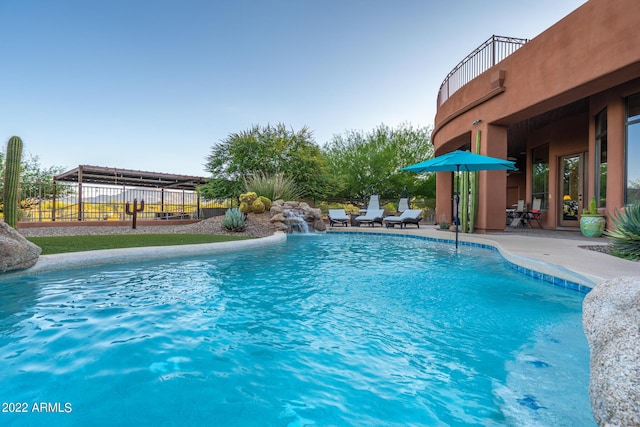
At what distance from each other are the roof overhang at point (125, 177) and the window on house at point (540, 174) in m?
16.5

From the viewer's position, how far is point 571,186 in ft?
35.3

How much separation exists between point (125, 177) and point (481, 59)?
1793cm

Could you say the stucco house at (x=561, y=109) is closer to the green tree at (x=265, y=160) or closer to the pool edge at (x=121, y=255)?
the green tree at (x=265, y=160)

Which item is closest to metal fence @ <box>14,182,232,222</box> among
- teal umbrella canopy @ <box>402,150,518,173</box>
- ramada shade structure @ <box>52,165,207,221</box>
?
ramada shade structure @ <box>52,165,207,221</box>

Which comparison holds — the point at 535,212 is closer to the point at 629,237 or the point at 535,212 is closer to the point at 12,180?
the point at 629,237

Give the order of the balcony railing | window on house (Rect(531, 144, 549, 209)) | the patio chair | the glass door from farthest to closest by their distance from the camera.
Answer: window on house (Rect(531, 144, 549, 209))
the patio chair
the glass door
the balcony railing

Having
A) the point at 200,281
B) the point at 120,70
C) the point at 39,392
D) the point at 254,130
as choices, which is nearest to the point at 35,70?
the point at 120,70

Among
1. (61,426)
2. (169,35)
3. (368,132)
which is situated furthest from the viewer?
(368,132)

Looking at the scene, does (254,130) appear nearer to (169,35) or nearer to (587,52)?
(169,35)

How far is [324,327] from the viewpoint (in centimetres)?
278

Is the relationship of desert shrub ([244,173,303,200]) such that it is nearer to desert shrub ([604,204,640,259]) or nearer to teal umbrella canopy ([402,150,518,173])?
teal umbrella canopy ([402,150,518,173])

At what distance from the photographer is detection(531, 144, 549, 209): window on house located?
40.1 feet

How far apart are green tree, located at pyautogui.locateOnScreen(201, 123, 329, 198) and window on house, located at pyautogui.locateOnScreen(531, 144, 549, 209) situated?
9.86m

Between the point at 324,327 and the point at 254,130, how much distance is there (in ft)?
51.0
